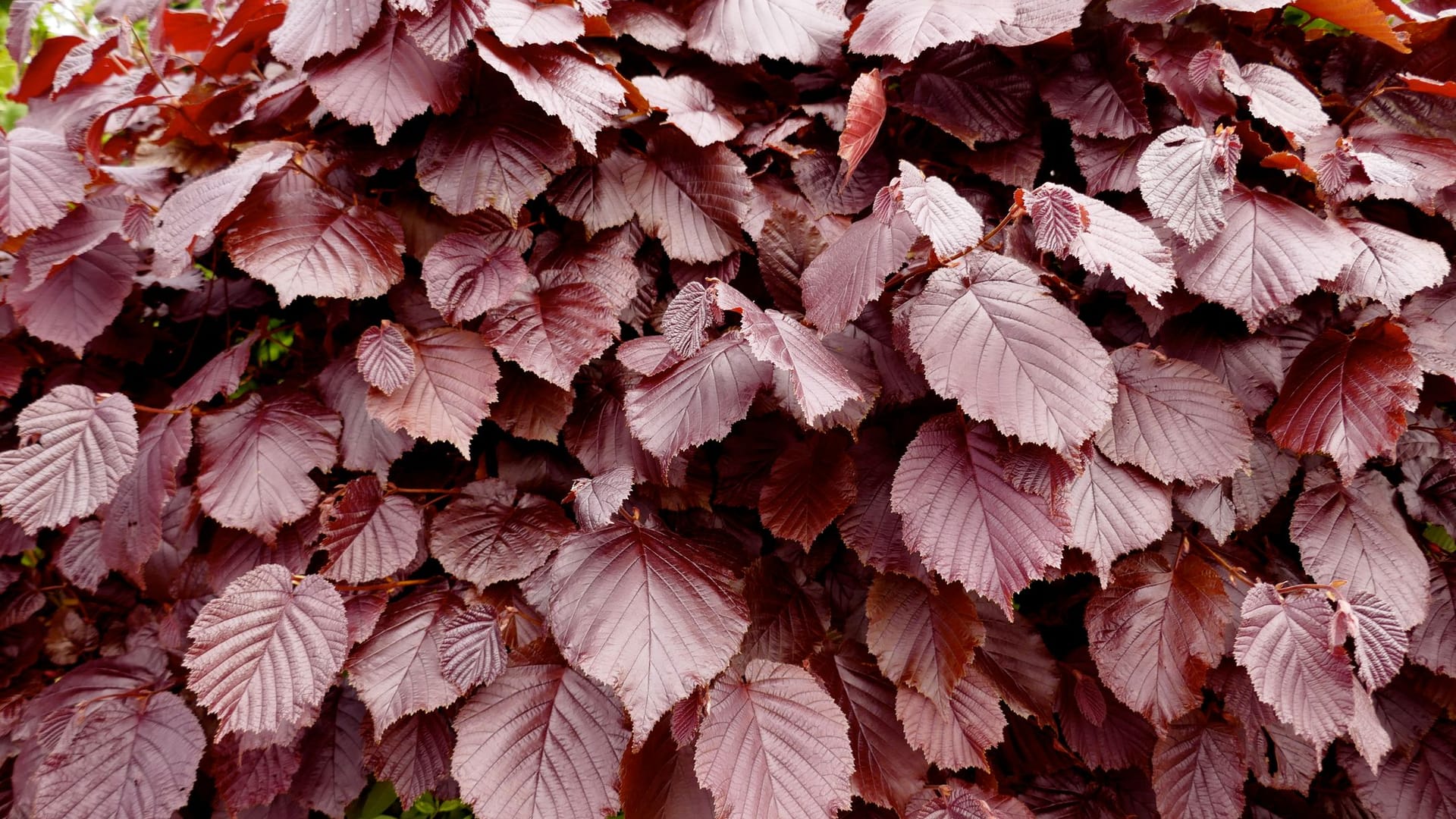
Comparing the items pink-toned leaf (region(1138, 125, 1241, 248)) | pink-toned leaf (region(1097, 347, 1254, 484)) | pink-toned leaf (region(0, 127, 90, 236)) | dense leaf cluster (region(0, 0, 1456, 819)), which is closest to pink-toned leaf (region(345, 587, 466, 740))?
dense leaf cluster (region(0, 0, 1456, 819))

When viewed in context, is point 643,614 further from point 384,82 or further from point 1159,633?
point 384,82

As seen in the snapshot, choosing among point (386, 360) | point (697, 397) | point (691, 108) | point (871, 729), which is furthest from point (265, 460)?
point (871, 729)

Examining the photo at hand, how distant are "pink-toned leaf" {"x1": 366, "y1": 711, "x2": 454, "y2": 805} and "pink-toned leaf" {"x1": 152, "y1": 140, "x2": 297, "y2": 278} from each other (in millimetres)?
834

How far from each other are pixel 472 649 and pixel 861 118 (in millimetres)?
999

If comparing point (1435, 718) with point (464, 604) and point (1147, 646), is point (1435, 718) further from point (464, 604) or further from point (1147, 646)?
point (464, 604)

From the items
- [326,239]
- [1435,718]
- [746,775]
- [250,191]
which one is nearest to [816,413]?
[746,775]

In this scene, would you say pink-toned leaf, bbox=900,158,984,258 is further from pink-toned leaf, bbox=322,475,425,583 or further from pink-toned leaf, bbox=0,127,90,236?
pink-toned leaf, bbox=0,127,90,236

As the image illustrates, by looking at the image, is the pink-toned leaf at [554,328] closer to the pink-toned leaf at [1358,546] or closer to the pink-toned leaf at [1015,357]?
the pink-toned leaf at [1015,357]

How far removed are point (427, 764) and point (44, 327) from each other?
3.43 feet

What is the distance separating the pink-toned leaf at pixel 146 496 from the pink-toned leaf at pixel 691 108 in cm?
100

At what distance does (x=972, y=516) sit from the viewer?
1112 mm

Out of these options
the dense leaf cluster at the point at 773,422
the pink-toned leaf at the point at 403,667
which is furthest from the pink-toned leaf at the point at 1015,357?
the pink-toned leaf at the point at 403,667

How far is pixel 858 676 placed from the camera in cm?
133

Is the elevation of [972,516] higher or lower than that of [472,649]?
higher
